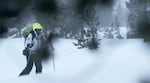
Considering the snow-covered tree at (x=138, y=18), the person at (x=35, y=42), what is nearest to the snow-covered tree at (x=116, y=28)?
the snow-covered tree at (x=138, y=18)

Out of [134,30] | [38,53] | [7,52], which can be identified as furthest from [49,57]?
[134,30]

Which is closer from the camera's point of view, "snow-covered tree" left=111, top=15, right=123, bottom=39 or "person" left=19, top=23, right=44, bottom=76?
"snow-covered tree" left=111, top=15, right=123, bottom=39

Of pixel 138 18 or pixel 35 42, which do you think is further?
pixel 35 42

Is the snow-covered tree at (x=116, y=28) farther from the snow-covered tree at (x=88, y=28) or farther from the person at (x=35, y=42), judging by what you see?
the person at (x=35, y=42)

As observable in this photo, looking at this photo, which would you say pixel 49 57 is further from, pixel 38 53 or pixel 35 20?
pixel 35 20

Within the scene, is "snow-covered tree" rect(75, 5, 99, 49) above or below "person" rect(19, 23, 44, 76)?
above

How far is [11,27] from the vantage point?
163 cm

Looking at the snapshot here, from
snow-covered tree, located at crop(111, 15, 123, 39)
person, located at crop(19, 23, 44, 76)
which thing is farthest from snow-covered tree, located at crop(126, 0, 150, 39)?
person, located at crop(19, 23, 44, 76)

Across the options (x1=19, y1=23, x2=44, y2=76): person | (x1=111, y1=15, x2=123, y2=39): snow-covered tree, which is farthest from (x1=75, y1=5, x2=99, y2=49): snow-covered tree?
(x1=19, y1=23, x2=44, y2=76): person

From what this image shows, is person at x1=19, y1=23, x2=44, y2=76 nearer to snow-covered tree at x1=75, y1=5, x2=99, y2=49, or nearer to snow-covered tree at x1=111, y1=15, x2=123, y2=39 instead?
snow-covered tree at x1=75, y1=5, x2=99, y2=49

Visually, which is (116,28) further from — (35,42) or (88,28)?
(35,42)

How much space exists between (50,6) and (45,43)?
0.14 metres

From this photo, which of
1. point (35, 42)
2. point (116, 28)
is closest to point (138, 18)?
point (116, 28)

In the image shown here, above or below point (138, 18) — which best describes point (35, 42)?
below
